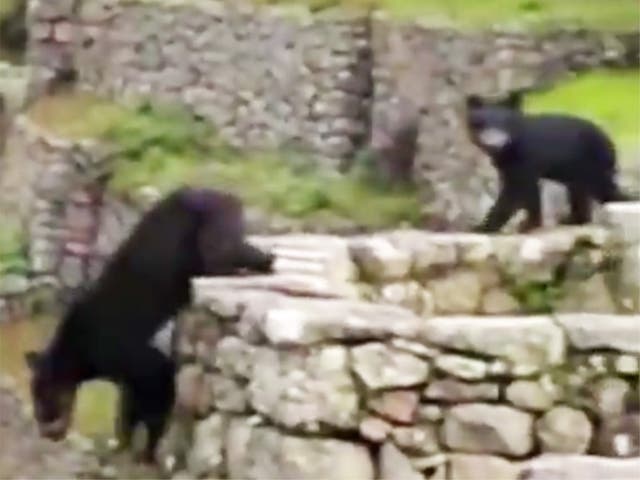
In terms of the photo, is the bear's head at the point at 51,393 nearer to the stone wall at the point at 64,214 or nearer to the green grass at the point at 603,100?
the green grass at the point at 603,100

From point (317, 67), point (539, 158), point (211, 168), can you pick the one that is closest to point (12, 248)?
point (211, 168)

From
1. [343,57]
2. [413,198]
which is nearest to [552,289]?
[413,198]

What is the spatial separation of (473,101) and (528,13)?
1.01 meters

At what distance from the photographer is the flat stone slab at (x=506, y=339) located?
4660mm

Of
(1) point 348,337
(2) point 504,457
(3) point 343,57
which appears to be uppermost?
(3) point 343,57

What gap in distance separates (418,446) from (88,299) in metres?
1.75

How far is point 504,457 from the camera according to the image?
4.66m

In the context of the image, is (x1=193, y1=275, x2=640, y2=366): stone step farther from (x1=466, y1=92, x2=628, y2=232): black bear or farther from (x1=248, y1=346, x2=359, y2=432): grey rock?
(x1=466, y1=92, x2=628, y2=232): black bear

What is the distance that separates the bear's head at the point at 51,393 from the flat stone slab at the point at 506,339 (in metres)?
1.96

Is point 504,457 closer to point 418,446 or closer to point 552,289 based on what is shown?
point 418,446

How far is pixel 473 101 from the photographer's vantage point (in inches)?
412

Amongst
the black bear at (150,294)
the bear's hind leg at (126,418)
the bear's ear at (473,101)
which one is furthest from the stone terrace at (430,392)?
the bear's ear at (473,101)

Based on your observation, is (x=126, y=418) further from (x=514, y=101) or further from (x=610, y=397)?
(x=514, y=101)

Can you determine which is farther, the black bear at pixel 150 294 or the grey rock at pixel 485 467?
the black bear at pixel 150 294
